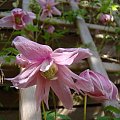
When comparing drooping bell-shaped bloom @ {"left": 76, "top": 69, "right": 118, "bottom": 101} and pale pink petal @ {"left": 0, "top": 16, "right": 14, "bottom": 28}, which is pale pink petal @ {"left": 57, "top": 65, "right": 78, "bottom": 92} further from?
pale pink petal @ {"left": 0, "top": 16, "right": 14, "bottom": 28}

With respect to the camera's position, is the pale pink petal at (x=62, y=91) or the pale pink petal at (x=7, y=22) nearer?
the pale pink petal at (x=62, y=91)

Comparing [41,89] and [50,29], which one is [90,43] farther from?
[41,89]

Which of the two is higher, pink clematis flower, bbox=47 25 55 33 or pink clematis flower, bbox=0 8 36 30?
pink clematis flower, bbox=0 8 36 30

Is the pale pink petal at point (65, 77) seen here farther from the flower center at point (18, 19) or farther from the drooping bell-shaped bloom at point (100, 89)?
the flower center at point (18, 19)

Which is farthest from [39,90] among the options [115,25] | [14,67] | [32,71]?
[115,25]

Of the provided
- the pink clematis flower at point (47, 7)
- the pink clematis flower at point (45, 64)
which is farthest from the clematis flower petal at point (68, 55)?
the pink clematis flower at point (47, 7)

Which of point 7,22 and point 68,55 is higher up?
point 68,55

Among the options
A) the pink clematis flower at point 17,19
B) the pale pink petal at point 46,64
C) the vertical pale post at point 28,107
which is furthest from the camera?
the pink clematis flower at point 17,19

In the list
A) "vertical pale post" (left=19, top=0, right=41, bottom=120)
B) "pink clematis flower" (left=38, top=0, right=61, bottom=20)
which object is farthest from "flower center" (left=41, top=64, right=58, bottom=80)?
"pink clematis flower" (left=38, top=0, right=61, bottom=20)

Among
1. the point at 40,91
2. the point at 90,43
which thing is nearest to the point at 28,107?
the point at 40,91
